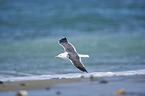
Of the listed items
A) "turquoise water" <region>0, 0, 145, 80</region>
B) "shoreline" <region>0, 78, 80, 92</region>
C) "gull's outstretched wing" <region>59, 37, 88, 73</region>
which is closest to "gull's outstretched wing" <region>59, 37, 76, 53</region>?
"gull's outstretched wing" <region>59, 37, 88, 73</region>

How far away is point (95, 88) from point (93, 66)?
3.10 metres

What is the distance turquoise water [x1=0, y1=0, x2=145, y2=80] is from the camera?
332 inches

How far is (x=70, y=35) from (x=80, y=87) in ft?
32.5

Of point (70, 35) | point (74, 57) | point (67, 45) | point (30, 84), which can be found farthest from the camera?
point (70, 35)

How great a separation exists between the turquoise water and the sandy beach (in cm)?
116

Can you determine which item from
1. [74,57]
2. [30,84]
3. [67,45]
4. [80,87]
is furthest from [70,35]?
[80,87]

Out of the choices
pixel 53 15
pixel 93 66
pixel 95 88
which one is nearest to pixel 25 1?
pixel 53 15

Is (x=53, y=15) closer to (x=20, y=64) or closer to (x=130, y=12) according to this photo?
(x=130, y=12)

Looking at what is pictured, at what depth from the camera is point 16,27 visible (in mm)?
17703

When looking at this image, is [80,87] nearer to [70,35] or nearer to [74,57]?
[74,57]

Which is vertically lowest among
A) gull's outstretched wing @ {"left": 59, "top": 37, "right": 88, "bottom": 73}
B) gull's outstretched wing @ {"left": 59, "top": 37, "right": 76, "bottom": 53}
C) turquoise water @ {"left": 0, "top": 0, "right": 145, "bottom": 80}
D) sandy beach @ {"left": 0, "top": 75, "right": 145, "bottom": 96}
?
sandy beach @ {"left": 0, "top": 75, "right": 145, "bottom": 96}

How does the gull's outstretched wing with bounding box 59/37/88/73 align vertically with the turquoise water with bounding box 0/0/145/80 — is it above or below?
below

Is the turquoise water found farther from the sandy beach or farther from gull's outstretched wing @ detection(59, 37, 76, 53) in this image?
the sandy beach

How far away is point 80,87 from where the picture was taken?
214 inches
